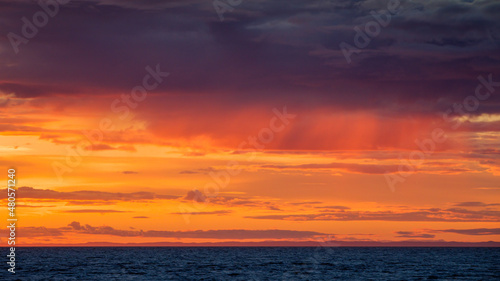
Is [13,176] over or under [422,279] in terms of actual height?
over

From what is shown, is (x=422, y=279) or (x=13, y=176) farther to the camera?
(x=422, y=279)

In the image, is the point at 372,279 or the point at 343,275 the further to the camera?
the point at 343,275

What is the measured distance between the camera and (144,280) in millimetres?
93625

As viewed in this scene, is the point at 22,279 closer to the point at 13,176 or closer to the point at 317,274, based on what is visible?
the point at 13,176

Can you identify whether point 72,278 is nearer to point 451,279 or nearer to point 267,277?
point 267,277

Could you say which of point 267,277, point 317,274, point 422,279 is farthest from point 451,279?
point 267,277

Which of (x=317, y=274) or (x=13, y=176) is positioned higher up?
(x=13, y=176)

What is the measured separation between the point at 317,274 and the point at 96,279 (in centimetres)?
3837

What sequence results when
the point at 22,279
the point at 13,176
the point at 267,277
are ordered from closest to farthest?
the point at 13,176
the point at 22,279
the point at 267,277

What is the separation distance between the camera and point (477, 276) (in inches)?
4033

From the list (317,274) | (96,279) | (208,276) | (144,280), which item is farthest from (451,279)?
(96,279)

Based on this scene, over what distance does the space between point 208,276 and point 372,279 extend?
90.6ft

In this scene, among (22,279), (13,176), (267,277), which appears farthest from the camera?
(267,277)

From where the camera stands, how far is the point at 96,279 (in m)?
94.6
